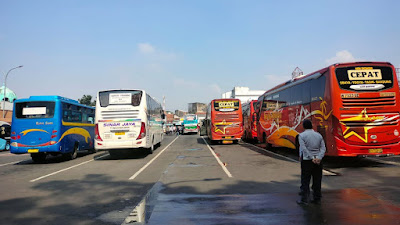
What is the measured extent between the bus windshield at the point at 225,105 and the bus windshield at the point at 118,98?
9385 mm

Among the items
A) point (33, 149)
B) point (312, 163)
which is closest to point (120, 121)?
point (33, 149)

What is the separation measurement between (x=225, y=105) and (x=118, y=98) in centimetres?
1033

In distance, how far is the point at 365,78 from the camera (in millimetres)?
10305

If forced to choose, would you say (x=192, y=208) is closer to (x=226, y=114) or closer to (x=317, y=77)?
(x=317, y=77)

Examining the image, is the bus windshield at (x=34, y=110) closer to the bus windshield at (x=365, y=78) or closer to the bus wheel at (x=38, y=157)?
the bus wheel at (x=38, y=157)

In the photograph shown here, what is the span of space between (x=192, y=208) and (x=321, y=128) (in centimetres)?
726

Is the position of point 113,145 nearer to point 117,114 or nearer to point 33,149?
point 117,114

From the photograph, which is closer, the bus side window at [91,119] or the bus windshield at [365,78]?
the bus windshield at [365,78]

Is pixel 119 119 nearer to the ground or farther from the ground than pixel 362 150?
farther from the ground

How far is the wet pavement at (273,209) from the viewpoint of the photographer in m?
4.93

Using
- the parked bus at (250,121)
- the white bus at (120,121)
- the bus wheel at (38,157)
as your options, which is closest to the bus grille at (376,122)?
the white bus at (120,121)

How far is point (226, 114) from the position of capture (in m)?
22.8

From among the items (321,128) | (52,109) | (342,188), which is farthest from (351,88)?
(52,109)

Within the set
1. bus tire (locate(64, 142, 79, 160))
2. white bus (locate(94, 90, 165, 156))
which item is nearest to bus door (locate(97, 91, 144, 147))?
white bus (locate(94, 90, 165, 156))
